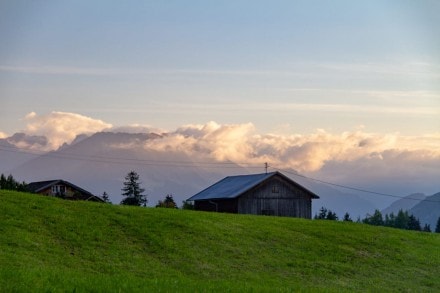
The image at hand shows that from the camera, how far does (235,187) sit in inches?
3258

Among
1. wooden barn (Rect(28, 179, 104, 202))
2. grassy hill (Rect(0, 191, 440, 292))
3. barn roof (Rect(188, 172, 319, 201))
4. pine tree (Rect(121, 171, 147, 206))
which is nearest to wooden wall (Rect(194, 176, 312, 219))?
barn roof (Rect(188, 172, 319, 201))

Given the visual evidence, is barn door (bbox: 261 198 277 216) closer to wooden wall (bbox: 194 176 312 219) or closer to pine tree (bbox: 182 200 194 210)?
wooden wall (bbox: 194 176 312 219)

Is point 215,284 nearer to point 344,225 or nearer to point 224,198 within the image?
point 344,225

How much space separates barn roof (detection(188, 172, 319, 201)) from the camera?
3162 inches

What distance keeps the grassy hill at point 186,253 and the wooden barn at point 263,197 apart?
34.8 meters

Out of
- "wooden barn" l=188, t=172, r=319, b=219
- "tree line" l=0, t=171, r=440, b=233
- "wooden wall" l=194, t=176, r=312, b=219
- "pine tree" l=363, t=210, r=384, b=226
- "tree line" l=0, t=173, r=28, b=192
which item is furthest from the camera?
"pine tree" l=363, t=210, r=384, b=226

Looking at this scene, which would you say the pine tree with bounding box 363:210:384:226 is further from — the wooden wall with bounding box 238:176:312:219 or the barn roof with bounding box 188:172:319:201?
the wooden wall with bounding box 238:176:312:219

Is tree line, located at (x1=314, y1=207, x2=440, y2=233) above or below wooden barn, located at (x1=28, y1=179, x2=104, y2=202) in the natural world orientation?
below

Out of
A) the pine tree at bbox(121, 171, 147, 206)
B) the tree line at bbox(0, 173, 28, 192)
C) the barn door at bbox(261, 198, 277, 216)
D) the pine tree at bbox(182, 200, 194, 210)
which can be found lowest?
the barn door at bbox(261, 198, 277, 216)

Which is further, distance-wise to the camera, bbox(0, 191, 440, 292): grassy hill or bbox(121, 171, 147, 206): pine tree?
bbox(121, 171, 147, 206): pine tree

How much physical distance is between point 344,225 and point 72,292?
2969 centimetres

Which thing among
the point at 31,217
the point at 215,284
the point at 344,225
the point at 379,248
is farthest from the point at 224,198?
the point at 215,284

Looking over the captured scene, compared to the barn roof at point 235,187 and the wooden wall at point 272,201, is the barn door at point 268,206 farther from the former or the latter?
the barn roof at point 235,187

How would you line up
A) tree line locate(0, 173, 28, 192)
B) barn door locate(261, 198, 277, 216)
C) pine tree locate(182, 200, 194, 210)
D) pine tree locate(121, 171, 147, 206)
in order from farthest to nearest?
pine tree locate(121, 171, 147, 206) < pine tree locate(182, 200, 194, 210) < barn door locate(261, 198, 277, 216) < tree line locate(0, 173, 28, 192)
